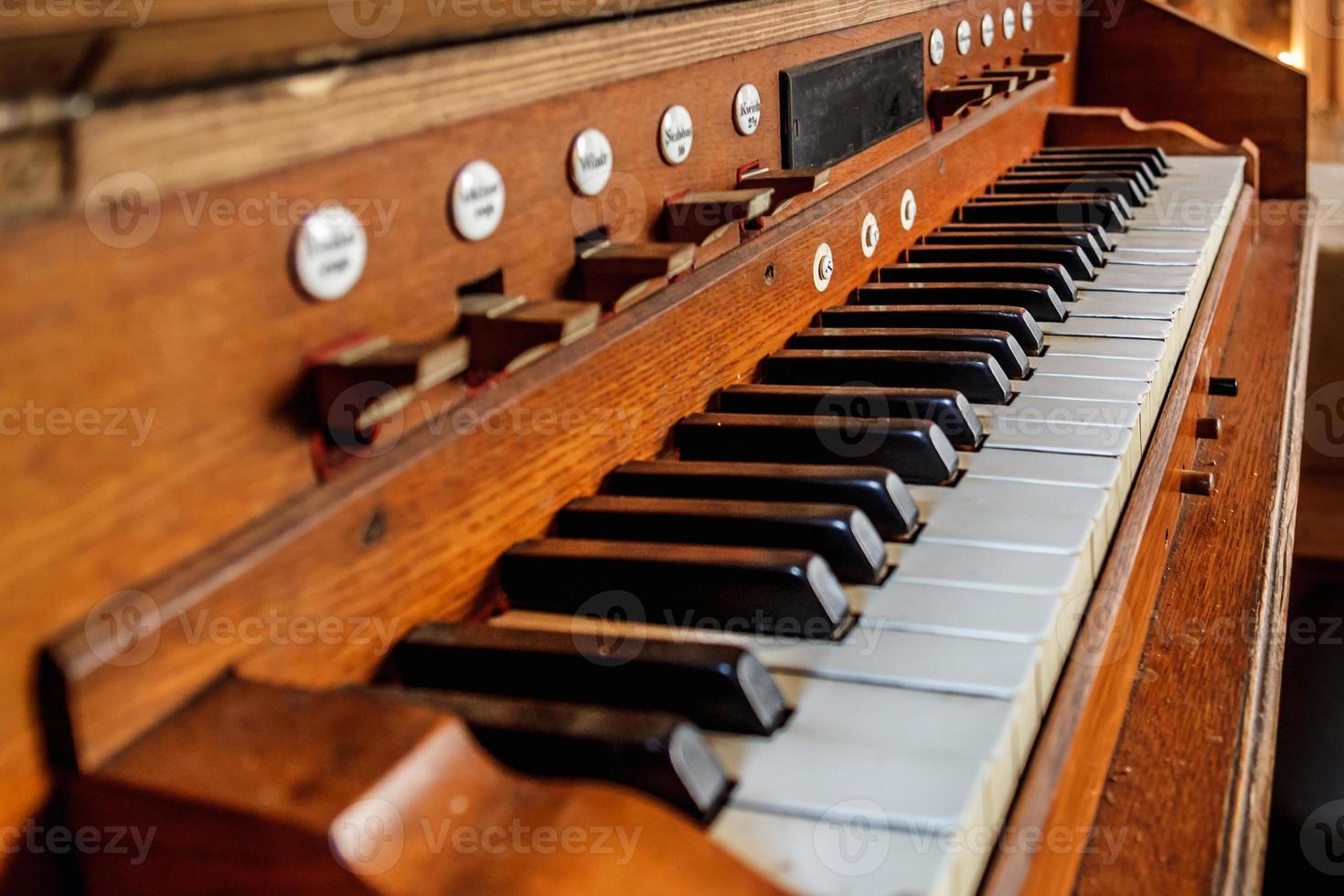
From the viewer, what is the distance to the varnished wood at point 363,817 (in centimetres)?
72

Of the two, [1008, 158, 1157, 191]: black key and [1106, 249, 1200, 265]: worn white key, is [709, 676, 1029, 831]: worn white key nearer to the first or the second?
[1106, 249, 1200, 265]: worn white key

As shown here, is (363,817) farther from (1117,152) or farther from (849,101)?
(1117,152)

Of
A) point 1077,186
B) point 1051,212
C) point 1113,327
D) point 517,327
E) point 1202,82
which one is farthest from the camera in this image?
point 1202,82

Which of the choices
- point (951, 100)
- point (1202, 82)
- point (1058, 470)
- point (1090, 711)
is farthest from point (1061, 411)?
point (1202, 82)

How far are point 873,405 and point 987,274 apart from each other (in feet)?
2.27

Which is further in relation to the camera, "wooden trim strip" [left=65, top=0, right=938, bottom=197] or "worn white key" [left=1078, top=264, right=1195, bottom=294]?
"worn white key" [left=1078, top=264, right=1195, bottom=294]

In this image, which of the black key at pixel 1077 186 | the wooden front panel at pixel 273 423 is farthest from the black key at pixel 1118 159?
the wooden front panel at pixel 273 423

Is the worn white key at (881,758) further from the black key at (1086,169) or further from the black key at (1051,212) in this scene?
the black key at (1086,169)

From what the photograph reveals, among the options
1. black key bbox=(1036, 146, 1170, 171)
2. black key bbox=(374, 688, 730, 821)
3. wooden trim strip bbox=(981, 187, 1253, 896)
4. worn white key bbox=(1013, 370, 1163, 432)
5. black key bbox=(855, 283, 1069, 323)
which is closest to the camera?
black key bbox=(374, 688, 730, 821)

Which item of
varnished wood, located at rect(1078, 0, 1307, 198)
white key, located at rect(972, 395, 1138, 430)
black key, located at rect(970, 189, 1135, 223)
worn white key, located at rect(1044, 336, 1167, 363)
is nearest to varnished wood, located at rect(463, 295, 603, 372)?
white key, located at rect(972, 395, 1138, 430)

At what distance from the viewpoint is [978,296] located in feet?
6.50

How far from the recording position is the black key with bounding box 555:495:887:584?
116 cm

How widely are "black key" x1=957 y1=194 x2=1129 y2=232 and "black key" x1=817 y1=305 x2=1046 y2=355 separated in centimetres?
72

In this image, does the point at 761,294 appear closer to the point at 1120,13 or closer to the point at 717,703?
the point at 717,703
